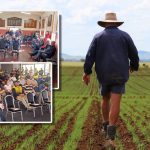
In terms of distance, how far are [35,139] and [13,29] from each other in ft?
7.06

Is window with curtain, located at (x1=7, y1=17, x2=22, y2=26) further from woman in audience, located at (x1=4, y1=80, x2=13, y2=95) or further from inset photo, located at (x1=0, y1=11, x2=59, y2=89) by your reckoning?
woman in audience, located at (x1=4, y1=80, x2=13, y2=95)

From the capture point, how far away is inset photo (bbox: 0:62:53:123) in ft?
34.9

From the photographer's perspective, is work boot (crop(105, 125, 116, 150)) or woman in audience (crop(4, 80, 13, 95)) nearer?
work boot (crop(105, 125, 116, 150))

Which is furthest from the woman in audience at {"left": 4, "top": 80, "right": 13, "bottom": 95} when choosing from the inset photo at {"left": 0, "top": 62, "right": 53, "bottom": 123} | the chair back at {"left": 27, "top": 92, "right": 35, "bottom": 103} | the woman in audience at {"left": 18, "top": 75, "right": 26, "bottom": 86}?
the chair back at {"left": 27, "top": 92, "right": 35, "bottom": 103}

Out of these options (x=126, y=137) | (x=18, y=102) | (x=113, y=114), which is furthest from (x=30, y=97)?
(x=113, y=114)

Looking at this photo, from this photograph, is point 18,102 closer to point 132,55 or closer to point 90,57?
point 90,57

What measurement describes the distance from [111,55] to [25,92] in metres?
3.02

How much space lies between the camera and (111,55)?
8445 millimetres

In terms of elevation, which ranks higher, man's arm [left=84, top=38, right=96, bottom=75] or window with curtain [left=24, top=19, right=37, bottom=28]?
window with curtain [left=24, top=19, right=37, bottom=28]

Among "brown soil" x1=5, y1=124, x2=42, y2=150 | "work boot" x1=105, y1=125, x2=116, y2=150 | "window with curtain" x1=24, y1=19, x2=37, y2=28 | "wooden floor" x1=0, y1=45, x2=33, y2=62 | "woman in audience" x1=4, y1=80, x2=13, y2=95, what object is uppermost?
"window with curtain" x1=24, y1=19, x2=37, y2=28

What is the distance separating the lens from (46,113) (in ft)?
36.4

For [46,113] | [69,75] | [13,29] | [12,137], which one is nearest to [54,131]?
[46,113]

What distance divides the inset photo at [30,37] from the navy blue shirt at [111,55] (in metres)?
1.64

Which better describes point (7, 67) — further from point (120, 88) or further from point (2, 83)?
point (120, 88)
